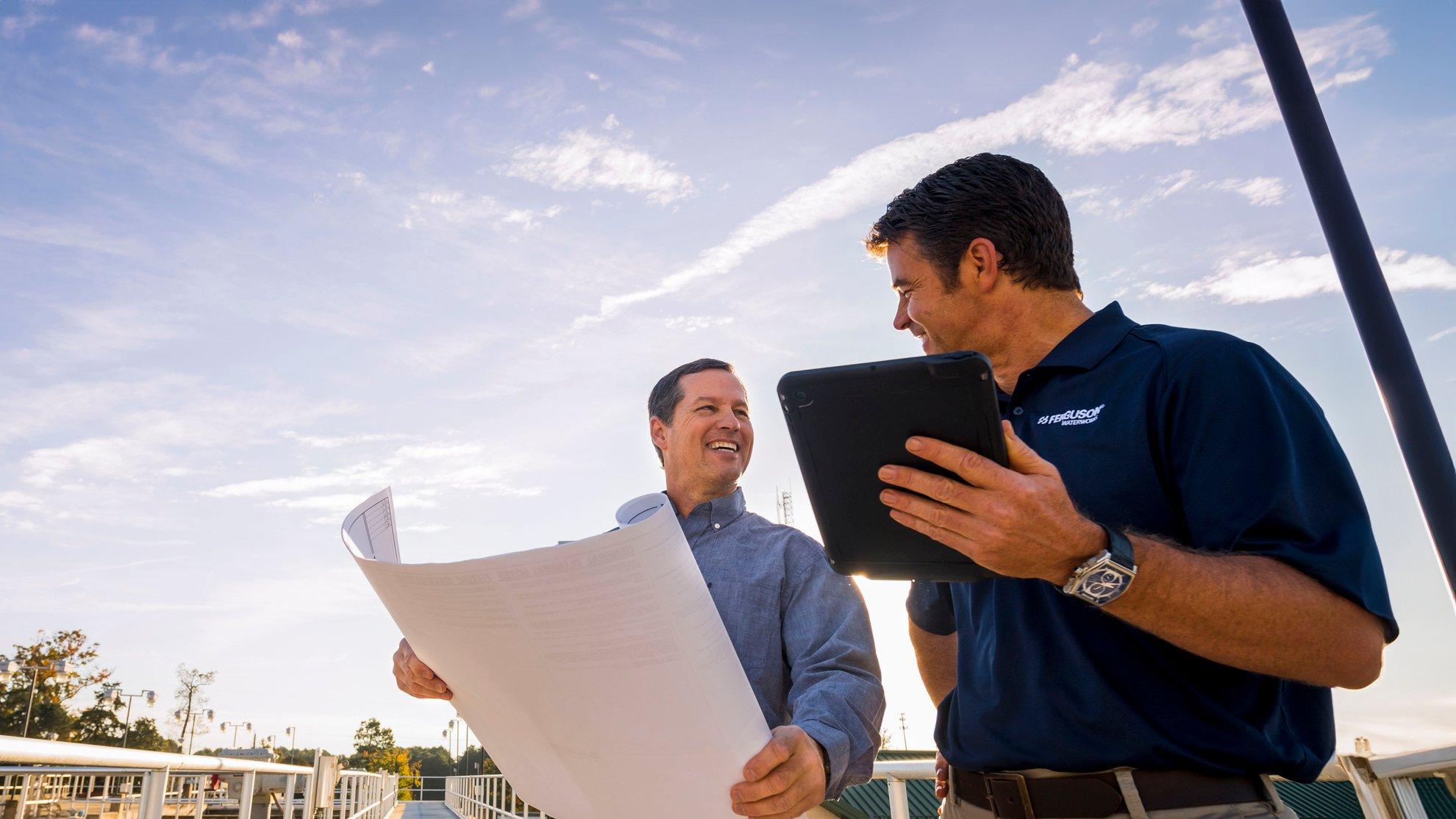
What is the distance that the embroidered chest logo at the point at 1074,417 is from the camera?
1.36 metres

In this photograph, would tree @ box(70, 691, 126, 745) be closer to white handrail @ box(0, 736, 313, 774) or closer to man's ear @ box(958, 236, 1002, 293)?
white handrail @ box(0, 736, 313, 774)

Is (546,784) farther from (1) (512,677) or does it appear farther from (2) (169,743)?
(2) (169,743)

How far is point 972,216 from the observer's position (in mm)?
1752

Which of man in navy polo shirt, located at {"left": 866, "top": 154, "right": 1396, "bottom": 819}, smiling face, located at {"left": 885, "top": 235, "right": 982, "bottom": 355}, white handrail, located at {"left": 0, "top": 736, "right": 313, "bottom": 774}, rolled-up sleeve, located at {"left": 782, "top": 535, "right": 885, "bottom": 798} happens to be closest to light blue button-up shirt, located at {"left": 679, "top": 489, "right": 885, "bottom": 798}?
rolled-up sleeve, located at {"left": 782, "top": 535, "right": 885, "bottom": 798}

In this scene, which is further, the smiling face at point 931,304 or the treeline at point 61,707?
the treeline at point 61,707

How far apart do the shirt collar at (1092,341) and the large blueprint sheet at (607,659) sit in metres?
0.80

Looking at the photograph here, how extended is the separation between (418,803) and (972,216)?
49697mm

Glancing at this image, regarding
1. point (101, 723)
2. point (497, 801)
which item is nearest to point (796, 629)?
point (497, 801)

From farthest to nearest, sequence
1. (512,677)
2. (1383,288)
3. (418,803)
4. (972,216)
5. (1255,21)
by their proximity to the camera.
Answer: (418,803)
(1255,21)
(1383,288)
(972,216)
(512,677)

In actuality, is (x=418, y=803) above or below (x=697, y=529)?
below

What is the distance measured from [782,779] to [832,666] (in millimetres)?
393

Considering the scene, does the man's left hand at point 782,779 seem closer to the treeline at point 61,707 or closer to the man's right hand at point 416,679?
→ the man's right hand at point 416,679

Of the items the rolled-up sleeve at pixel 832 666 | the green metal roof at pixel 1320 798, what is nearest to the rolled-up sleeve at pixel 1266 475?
the rolled-up sleeve at pixel 832 666

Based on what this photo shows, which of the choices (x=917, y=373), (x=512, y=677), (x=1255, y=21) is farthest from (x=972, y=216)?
(x=1255, y=21)
